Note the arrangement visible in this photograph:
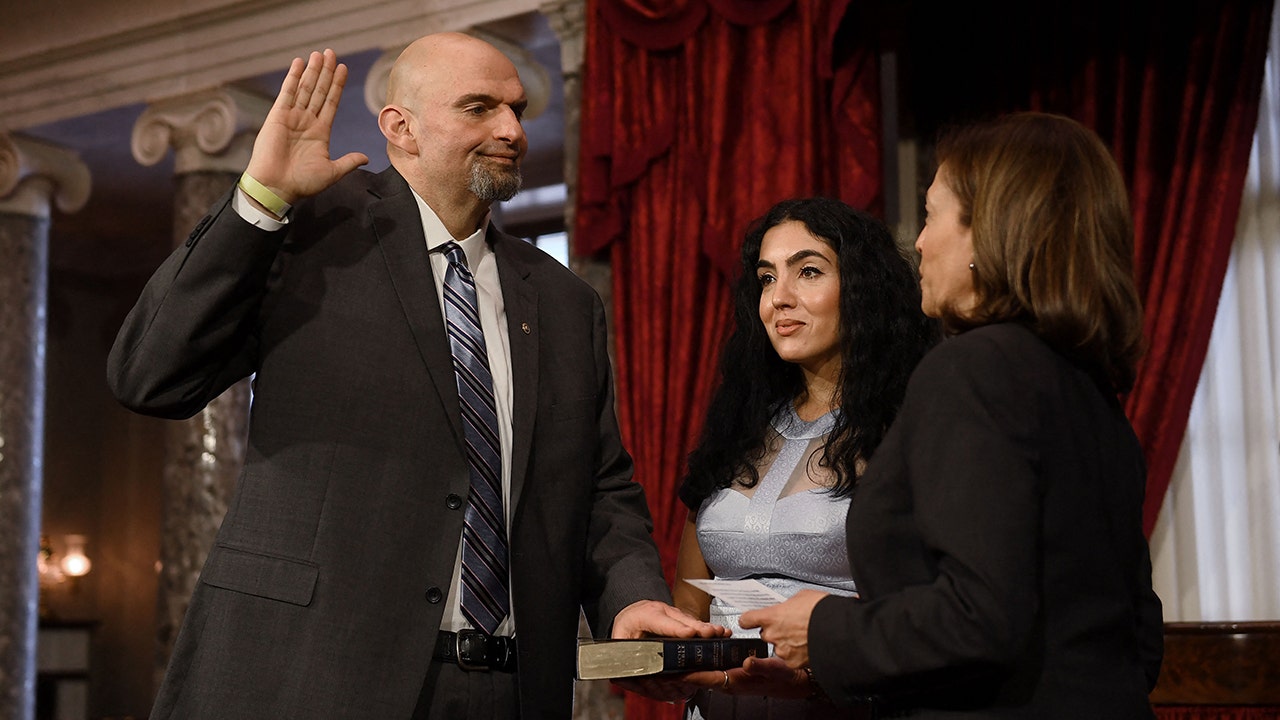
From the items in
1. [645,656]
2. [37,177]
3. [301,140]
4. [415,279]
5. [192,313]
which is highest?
[37,177]

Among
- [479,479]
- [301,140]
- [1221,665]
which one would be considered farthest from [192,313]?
[1221,665]

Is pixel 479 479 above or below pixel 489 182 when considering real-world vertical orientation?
below

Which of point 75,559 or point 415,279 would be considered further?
point 75,559

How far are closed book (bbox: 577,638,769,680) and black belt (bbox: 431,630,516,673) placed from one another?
0.24 m

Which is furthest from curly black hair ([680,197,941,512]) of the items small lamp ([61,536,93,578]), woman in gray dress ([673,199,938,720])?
small lamp ([61,536,93,578])

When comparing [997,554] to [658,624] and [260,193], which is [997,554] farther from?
[260,193]

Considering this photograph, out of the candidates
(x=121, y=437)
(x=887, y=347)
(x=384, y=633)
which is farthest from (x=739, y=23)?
(x=121, y=437)

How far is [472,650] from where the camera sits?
227cm

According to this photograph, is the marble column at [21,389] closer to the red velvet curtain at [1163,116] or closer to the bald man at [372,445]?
the red velvet curtain at [1163,116]

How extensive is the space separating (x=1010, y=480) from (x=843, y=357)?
4.26 ft

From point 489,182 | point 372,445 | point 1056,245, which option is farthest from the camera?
point 489,182

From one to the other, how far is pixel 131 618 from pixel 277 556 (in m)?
10.0

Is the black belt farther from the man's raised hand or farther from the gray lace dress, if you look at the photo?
the man's raised hand

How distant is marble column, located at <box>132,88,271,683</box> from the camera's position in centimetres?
638
